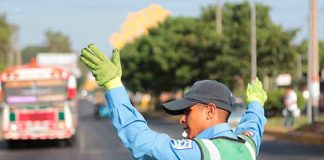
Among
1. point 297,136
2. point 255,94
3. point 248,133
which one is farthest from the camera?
point 297,136

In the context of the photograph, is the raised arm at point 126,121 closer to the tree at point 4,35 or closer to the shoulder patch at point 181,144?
the shoulder patch at point 181,144

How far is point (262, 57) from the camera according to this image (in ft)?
156

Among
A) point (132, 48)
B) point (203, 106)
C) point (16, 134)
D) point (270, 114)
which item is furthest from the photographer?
point (132, 48)

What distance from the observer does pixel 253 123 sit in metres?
4.50

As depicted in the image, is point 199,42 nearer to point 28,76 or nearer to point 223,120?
point 28,76

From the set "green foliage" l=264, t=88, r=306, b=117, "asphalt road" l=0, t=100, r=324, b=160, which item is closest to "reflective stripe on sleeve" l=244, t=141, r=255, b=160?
"asphalt road" l=0, t=100, r=324, b=160

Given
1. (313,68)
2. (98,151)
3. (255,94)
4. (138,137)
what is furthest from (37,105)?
Answer: (138,137)

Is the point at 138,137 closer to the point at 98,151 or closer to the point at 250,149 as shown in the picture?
the point at 250,149

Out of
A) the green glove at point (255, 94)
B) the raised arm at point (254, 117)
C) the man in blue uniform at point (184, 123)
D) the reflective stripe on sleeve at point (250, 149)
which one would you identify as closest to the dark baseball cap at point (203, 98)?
the man in blue uniform at point (184, 123)

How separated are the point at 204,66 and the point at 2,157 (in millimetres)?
26985

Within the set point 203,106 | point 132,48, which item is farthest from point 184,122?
point 132,48

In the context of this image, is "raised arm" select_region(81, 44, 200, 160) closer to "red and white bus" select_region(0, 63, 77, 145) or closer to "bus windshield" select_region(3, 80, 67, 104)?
"red and white bus" select_region(0, 63, 77, 145)

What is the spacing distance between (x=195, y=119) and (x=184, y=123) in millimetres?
78

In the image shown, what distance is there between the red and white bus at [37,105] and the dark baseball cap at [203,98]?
22.7m
